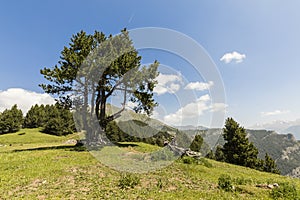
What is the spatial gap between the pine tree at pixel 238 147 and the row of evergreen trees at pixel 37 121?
244 feet

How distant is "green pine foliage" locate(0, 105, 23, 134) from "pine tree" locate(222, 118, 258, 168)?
351ft

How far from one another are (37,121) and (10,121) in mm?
16901

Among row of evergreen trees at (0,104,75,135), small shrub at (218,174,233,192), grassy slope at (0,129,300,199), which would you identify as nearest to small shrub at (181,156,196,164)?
grassy slope at (0,129,300,199)

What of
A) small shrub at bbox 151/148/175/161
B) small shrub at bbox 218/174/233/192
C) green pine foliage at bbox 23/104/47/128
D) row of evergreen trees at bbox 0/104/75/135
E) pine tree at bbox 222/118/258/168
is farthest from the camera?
green pine foliage at bbox 23/104/47/128

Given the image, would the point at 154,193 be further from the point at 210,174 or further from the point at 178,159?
the point at 178,159

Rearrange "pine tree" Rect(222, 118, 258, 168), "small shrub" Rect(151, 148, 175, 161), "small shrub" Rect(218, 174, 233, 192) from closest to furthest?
1. "small shrub" Rect(218, 174, 233, 192)
2. "small shrub" Rect(151, 148, 175, 161)
3. "pine tree" Rect(222, 118, 258, 168)

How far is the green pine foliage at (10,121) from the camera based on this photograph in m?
102

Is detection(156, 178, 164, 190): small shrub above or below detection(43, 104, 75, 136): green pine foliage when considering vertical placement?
below

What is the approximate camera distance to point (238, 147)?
5356cm

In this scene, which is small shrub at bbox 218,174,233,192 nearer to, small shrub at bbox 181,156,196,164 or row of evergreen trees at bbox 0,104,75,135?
small shrub at bbox 181,156,196,164

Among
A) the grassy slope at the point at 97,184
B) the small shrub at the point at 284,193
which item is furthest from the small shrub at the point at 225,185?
the small shrub at the point at 284,193

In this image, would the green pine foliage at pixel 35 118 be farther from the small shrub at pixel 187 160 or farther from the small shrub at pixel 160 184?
the small shrub at pixel 160 184

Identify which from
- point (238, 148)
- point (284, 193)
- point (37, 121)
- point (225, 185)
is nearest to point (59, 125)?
point (37, 121)

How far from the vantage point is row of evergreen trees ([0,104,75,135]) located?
324 ft
